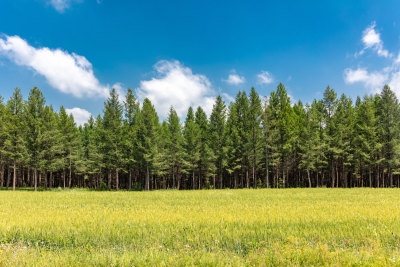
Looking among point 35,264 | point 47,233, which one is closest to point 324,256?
point 35,264

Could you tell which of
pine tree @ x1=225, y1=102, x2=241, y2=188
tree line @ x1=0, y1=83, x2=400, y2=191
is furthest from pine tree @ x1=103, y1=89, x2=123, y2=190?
pine tree @ x1=225, y1=102, x2=241, y2=188

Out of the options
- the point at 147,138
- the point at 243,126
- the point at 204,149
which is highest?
the point at 243,126

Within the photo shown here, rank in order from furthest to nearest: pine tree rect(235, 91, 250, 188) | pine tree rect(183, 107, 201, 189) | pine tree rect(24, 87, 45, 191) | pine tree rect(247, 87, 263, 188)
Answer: pine tree rect(183, 107, 201, 189) → pine tree rect(235, 91, 250, 188) → pine tree rect(247, 87, 263, 188) → pine tree rect(24, 87, 45, 191)

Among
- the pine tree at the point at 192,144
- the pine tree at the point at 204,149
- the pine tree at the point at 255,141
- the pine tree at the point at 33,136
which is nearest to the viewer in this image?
the pine tree at the point at 33,136

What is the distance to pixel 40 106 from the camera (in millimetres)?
39688

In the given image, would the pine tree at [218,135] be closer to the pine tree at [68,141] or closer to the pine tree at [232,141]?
the pine tree at [232,141]

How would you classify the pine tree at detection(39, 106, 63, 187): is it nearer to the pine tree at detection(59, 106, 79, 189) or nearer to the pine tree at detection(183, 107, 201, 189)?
the pine tree at detection(59, 106, 79, 189)

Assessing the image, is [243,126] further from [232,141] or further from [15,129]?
[15,129]

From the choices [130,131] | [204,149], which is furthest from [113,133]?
[204,149]

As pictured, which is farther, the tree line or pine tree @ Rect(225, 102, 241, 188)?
pine tree @ Rect(225, 102, 241, 188)

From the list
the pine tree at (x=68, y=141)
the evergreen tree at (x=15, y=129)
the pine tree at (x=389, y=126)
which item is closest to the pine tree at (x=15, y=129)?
the evergreen tree at (x=15, y=129)

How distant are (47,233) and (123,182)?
203 ft

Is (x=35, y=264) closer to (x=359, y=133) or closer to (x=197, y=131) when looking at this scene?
(x=197, y=131)

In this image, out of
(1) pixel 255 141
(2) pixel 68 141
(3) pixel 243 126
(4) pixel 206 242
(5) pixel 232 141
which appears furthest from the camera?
(2) pixel 68 141
